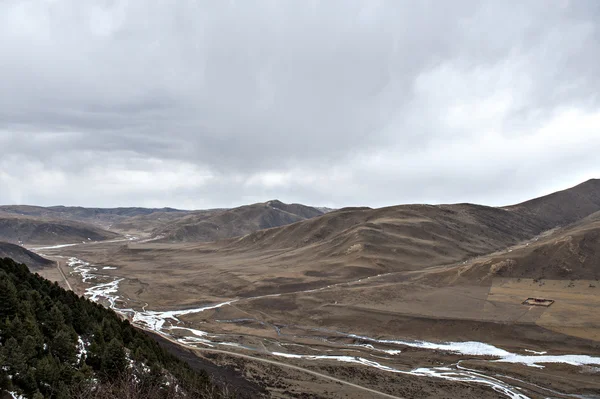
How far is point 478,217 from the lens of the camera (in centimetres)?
14650

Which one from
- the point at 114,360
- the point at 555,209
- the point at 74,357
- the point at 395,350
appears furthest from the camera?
the point at 555,209

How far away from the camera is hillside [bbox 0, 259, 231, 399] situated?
16688 millimetres

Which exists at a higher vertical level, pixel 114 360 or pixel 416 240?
pixel 416 240

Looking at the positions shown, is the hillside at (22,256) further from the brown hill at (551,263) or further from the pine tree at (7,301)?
the brown hill at (551,263)

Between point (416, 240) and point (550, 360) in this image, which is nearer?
point (550, 360)

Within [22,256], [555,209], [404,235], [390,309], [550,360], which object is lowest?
[550,360]

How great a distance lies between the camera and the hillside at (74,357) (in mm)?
16688

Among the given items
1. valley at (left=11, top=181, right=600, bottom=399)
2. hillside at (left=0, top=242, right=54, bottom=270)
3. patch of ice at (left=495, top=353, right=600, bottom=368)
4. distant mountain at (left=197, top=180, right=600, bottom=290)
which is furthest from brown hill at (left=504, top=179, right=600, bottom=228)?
hillside at (left=0, top=242, right=54, bottom=270)

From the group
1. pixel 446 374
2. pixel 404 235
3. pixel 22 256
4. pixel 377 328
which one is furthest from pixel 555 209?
pixel 22 256

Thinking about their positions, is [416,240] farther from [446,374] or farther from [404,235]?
[446,374]

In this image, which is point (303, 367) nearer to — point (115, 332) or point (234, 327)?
point (115, 332)

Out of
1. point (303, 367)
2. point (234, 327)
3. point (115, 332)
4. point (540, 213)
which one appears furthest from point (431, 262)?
point (540, 213)

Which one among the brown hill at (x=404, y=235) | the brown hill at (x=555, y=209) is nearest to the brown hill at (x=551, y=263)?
the brown hill at (x=404, y=235)

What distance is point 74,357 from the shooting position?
20.8m
